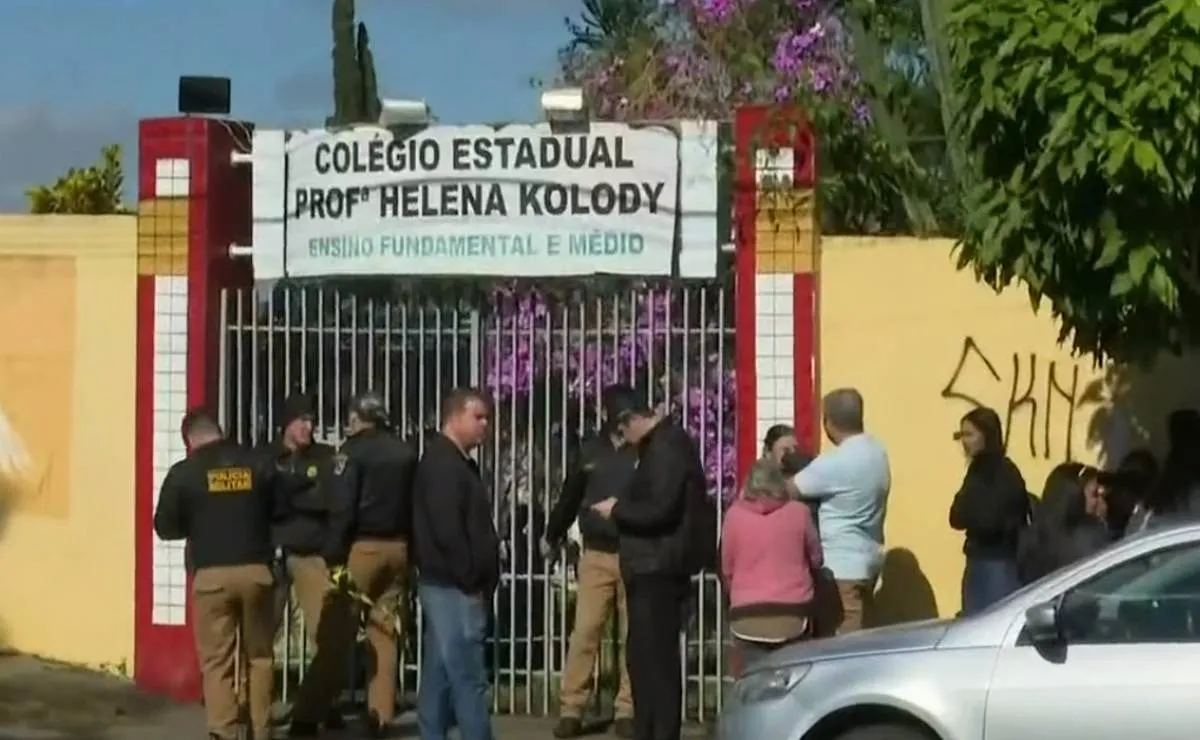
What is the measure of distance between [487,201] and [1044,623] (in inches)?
225

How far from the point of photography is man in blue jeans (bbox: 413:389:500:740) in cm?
1038

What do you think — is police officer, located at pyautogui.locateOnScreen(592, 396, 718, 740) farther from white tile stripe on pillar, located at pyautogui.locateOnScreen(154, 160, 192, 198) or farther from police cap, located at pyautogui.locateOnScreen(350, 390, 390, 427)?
white tile stripe on pillar, located at pyautogui.locateOnScreen(154, 160, 192, 198)

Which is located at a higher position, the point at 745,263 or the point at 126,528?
the point at 745,263

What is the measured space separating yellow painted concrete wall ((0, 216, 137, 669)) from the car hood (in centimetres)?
576

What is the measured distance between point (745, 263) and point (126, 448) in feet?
12.4

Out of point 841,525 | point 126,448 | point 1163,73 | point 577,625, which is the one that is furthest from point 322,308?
point 1163,73

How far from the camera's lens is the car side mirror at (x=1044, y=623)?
8.26 metres

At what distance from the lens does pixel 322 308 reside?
1344 centimetres

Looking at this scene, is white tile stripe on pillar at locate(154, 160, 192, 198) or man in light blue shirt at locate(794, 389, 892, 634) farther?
white tile stripe on pillar at locate(154, 160, 192, 198)

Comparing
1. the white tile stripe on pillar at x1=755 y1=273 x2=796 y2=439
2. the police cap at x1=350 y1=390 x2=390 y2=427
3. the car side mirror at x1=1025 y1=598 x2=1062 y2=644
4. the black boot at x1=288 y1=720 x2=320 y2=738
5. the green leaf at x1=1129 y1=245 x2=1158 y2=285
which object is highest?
the green leaf at x1=1129 y1=245 x2=1158 y2=285

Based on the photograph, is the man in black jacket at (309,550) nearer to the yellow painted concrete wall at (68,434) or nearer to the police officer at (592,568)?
the police officer at (592,568)

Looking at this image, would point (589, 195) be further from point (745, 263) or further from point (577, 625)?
point (577, 625)

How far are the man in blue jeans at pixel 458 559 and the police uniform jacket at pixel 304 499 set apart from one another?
1718 mm

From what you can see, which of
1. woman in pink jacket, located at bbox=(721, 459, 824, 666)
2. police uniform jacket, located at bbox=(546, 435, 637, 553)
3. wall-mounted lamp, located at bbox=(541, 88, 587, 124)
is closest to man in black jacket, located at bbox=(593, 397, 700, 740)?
woman in pink jacket, located at bbox=(721, 459, 824, 666)
